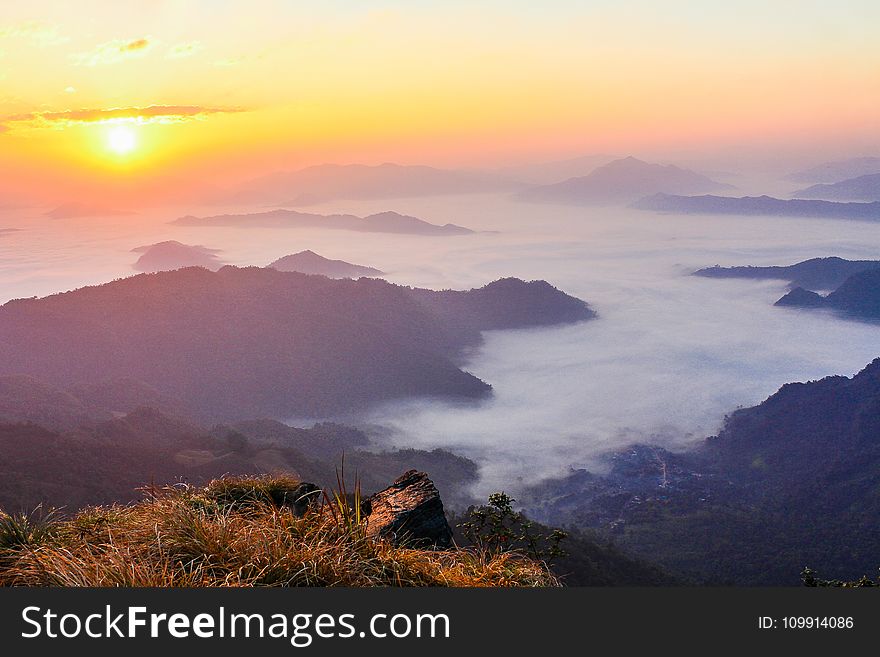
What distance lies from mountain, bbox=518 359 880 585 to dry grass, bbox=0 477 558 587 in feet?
235

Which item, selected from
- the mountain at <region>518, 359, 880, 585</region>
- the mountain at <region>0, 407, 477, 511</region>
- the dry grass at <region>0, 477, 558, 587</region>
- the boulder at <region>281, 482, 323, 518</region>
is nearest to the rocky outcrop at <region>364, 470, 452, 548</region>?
the boulder at <region>281, 482, 323, 518</region>

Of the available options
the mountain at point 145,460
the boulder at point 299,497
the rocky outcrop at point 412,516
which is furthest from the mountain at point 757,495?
the boulder at point 299,497

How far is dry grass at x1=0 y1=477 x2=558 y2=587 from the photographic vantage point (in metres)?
5.33

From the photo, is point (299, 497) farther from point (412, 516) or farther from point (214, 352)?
point (214, 352)

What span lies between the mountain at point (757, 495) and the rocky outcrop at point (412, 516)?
68464 mm

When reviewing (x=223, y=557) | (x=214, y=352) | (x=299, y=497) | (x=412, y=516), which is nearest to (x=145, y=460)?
(x=299, y=497)

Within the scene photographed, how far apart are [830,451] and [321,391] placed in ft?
392

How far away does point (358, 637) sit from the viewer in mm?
4590

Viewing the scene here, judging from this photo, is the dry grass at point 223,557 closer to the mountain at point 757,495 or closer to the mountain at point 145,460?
the mountain at point 145,460

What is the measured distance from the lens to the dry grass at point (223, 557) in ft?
17.5

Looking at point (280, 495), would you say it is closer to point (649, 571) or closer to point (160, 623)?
point (160, 623)

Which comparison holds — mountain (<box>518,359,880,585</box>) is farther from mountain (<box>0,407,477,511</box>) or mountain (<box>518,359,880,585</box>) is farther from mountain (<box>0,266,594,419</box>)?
mountain (<box>0,266,594,419</box>)

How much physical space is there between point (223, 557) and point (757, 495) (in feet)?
416

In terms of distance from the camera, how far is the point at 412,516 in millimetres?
9203
